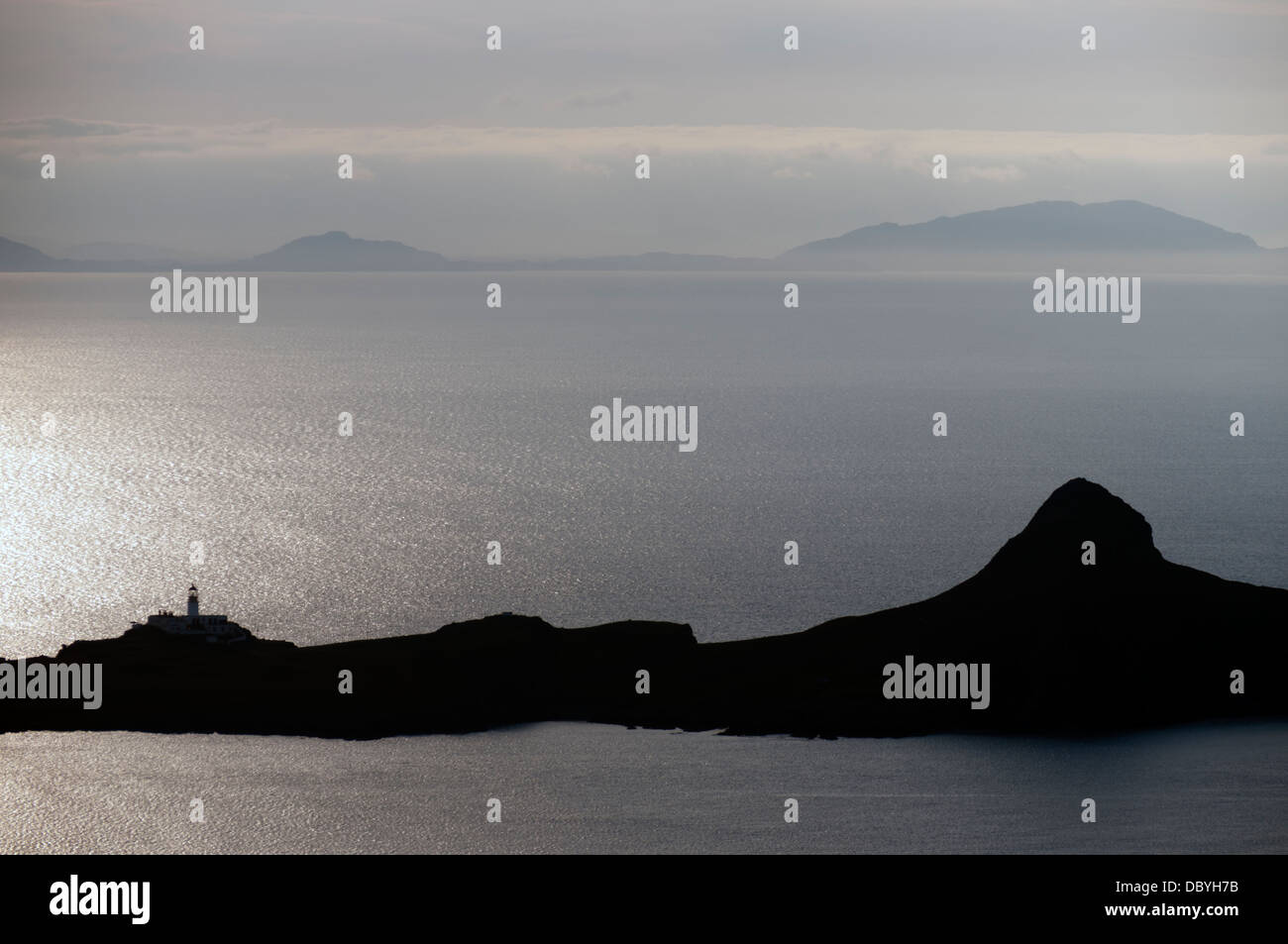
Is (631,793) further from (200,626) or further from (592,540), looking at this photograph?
(592,540)

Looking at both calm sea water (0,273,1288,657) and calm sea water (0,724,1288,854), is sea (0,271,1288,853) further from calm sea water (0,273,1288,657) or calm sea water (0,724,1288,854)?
calm sea water (0,273,1288,657)

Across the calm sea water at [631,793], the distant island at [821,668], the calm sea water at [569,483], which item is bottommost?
the calm sea water at [631,793]

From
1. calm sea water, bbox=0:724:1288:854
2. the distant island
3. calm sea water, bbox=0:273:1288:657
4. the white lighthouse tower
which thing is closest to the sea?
calm sea water, bbox=0:724:1288:854

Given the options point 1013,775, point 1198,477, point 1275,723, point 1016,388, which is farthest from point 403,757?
point 1016,388

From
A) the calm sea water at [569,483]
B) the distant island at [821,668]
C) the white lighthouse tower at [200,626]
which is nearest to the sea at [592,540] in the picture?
the calm sea water at [569,483]

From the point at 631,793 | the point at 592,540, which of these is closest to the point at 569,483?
the point at 592,540

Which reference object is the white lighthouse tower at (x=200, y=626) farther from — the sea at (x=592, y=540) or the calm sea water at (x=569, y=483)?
the calm sea water at (x=569, y=483)
